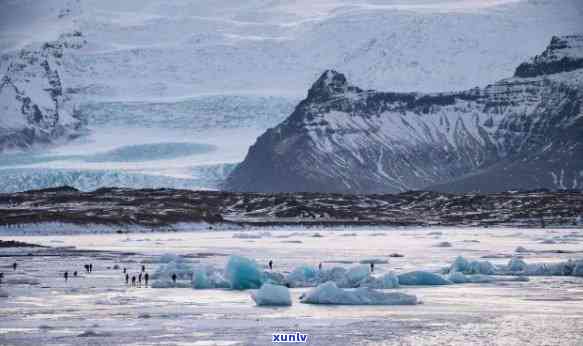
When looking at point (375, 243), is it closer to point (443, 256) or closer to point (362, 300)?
point (443, 256)

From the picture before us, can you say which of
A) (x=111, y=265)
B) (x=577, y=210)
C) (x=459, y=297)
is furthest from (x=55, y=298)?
(x=577, y=210)

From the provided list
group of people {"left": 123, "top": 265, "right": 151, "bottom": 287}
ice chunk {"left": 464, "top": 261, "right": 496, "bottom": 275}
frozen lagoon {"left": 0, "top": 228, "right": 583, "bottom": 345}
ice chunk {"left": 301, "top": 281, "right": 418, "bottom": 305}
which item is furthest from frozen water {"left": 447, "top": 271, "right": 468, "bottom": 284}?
group of people {"left": 123, "top": 265, "right": 151, "bottom": 287}

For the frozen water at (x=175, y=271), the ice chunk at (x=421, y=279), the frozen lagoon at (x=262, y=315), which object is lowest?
the frozen lagoon at (x=262, y=315)

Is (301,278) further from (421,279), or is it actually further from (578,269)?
(578,269)

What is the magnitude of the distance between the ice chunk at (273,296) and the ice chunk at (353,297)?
148 centimetres

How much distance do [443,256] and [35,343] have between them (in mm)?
47491

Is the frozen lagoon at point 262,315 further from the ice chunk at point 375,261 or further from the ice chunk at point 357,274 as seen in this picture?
the ice chunk at point 357,274

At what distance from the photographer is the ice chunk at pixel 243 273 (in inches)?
2367

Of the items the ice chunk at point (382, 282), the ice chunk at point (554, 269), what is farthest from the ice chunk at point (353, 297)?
the ice chunk at point (554, 269)

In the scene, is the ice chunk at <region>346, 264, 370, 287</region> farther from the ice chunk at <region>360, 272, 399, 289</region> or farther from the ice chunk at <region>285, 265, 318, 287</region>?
the ice chunk at <region>285, 265, 318, 287</region>

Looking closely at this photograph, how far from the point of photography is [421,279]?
63.3 meters

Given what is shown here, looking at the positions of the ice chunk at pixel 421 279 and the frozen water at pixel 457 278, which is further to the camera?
the frozen water at pixel 457 278

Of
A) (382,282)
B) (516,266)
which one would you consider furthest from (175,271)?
(516,266)

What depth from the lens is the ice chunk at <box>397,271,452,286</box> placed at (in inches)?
2491
